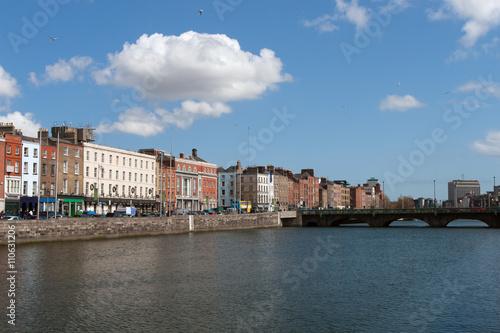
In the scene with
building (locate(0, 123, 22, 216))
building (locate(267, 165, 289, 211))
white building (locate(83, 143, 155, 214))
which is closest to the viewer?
building (locate(0, 123, 22, 216))

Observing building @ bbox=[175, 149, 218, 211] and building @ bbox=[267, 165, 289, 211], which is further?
building @ bbox=[267, 165, 289, 211]

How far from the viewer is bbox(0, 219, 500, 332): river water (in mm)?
23828

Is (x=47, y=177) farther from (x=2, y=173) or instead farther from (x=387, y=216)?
(x=387, y=216)

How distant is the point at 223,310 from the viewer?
26.3 m

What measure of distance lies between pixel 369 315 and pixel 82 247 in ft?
116

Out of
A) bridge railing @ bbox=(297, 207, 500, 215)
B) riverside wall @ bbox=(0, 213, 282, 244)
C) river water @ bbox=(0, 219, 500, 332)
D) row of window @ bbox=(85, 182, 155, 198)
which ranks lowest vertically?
river water @ bbox=(0, 219, 500, 332)

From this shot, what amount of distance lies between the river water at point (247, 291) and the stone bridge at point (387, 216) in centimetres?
6287

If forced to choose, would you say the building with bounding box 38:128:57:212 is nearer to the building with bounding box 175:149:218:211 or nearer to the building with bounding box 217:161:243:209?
the building with bounding box 175:149:218:211

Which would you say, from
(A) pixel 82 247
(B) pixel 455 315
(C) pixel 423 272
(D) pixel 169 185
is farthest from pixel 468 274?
(D) pixel 169 185

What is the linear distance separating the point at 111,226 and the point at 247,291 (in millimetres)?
38349

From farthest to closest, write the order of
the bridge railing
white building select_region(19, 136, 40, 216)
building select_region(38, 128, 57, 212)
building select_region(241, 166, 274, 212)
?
building select_region(241, 166, 274, 212), the bridge railing, building select_region(38, 128, 57, 212), white building select_region(19, 136, 40, 216)

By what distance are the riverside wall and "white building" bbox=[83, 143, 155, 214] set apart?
65.5 ft

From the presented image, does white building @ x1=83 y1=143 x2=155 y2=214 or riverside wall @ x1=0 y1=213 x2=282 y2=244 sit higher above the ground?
white building @ x1=83 y1=143 x2=155 y2=214

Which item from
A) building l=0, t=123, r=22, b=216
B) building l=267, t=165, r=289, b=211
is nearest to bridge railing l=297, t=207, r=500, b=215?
building l=267, t=165, r=289, b=211
